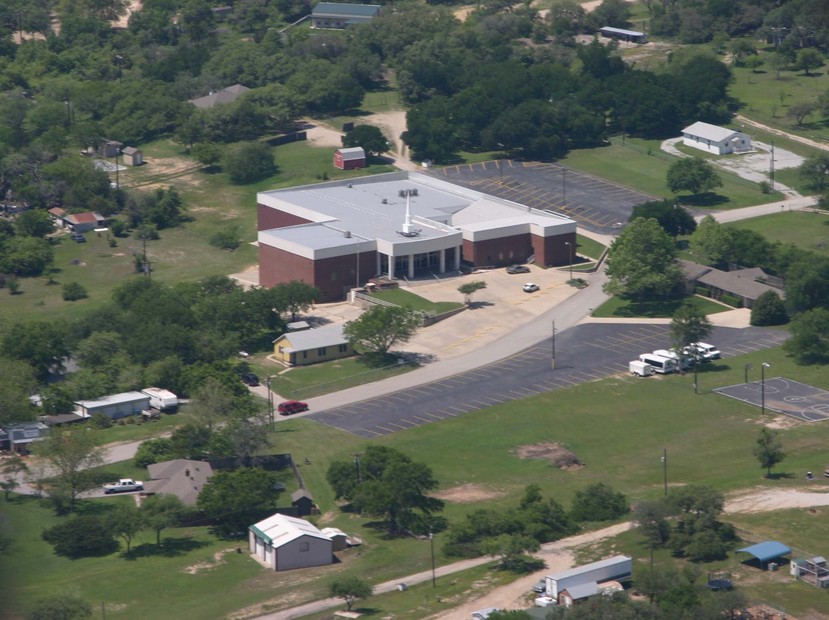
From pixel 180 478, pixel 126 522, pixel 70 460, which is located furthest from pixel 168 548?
pixel 70 460

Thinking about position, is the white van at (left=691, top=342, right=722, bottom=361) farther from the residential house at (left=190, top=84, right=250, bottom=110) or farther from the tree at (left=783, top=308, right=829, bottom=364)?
the residential house at (left=190, top=84, right=250, bottom=110)

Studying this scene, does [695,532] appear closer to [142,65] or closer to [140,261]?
[140,261]

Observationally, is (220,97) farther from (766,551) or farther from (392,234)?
(766,551)

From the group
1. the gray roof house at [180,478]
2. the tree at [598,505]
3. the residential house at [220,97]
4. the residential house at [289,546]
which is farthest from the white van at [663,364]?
the residential house at [220,97]

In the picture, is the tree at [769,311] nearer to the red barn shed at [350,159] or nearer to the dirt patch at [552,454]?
the dirt patch at [552,454]

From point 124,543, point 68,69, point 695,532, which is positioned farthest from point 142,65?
point 695,532

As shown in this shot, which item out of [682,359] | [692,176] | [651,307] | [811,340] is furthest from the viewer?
[692,176]
